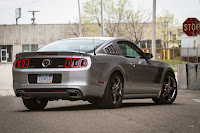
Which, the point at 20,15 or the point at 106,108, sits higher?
the point at 20,15

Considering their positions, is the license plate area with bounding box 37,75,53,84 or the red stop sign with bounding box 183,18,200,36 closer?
the license plate area with bounding box 37,75,53,84

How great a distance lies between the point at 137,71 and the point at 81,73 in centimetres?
199

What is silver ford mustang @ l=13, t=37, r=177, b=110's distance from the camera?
9.05 meters

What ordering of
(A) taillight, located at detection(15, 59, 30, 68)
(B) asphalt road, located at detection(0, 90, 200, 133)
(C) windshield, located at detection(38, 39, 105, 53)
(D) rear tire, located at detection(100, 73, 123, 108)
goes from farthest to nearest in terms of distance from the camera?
(C) windshield, located at detection(38, 39, 105, 53) → (D) rear tire, located at detection(100, 73, 123, 108) → (A) taillight, located at detection(15, 59, 30, 68) → (B) asphalt road, located at detection(0, 90, 200, 133)

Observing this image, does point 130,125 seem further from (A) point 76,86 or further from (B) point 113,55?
(B) point 113,55

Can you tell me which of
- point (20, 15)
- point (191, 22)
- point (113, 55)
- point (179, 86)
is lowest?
point (179, 86)

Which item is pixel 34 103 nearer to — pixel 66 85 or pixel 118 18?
pixel 66 85

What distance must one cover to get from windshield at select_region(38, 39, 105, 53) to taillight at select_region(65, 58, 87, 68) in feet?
1.45

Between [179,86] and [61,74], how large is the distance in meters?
11.4

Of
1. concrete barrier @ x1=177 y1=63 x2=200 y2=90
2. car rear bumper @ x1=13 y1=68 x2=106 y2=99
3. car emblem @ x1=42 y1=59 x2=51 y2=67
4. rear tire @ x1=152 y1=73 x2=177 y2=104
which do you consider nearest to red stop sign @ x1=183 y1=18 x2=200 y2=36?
concrete barrier @ x1=177 y1=63 x2=200 y2=90

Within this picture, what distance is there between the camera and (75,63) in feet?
29.7

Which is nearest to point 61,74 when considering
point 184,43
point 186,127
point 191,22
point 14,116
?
point 14,116

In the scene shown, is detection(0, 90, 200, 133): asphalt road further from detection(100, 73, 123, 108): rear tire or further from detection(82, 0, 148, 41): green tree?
detection(82, 0, 148, 41): green tree

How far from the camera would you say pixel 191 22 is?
88.1 feet
